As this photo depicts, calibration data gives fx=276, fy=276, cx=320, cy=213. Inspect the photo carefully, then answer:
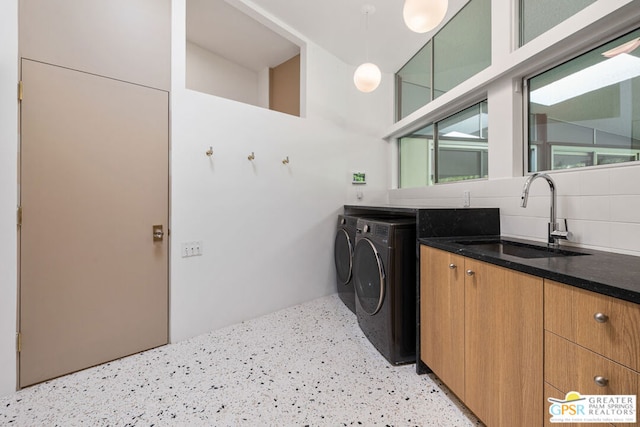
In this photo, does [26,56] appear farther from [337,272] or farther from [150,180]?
[337,272]

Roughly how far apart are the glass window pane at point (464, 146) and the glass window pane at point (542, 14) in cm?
56

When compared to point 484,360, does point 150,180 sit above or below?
above

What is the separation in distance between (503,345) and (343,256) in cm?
191

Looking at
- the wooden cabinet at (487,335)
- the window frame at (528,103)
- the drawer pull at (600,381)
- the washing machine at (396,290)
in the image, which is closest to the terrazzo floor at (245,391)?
the washing machine at (396,290)

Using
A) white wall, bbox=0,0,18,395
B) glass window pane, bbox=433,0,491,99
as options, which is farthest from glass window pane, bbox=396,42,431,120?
white wall, bbox=0,0,18,395

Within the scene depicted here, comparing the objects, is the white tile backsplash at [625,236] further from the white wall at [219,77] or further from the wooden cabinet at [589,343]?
the white wall at [219,77]

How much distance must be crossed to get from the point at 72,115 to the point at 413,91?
328 cm

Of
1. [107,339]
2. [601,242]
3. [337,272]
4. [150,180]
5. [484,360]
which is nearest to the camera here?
[484,360]

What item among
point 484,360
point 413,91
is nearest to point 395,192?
point 413,91

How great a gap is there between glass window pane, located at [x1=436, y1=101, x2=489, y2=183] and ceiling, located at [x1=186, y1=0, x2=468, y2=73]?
38.8 inches

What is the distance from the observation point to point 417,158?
11.2 feet

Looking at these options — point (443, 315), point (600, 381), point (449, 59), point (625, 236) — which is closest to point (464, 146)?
point (449, 59)

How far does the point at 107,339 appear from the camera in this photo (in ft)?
6.34

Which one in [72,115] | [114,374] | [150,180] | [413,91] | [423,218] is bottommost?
[114,374]
